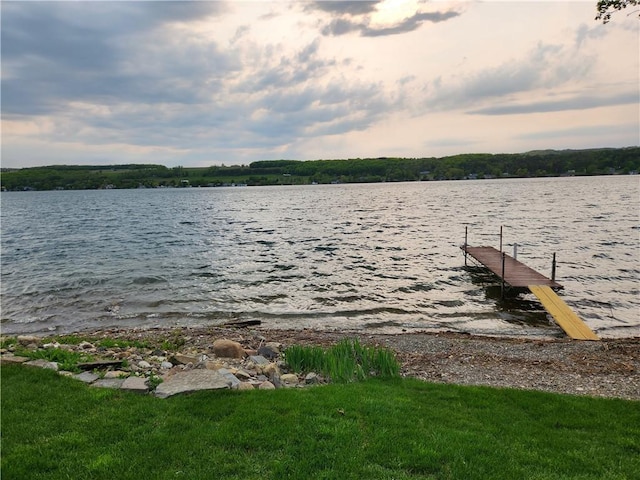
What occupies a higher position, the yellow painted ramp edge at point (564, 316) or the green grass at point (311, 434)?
the green grass at point (311, 434)

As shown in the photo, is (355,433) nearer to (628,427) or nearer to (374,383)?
(374,383)

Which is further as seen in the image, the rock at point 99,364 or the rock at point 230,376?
the rock at point 99,364

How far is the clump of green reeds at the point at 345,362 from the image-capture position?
1006cm

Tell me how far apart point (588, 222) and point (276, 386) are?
5796 centimetres

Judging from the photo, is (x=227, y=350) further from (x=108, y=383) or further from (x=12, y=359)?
(x=12, y=359)

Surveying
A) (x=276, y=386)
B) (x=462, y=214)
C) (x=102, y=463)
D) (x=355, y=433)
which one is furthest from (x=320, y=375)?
(x=462, y=214)

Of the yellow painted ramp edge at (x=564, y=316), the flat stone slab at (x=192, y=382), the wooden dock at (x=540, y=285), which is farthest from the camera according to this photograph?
the wooden dock at (x=540, y=285)

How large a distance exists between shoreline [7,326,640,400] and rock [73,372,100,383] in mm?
4680

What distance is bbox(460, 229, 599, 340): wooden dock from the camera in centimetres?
1756

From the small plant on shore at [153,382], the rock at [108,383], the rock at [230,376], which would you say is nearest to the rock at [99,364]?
the rock at [108,383]

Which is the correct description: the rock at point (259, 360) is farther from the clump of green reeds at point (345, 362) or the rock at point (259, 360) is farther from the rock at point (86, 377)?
the rock at point (86, 377)

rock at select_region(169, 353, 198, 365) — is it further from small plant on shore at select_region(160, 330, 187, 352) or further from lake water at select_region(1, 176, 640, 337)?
lake water at select_region(1, 176, 640, 337)

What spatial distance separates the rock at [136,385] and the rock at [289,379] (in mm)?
3145

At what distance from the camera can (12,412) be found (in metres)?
7.13
